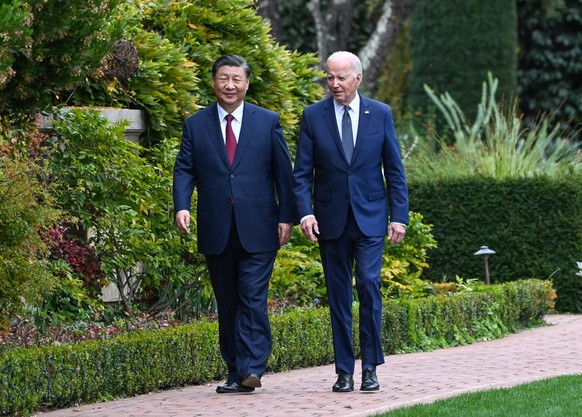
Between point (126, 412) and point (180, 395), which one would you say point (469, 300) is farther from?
point (126, 412)

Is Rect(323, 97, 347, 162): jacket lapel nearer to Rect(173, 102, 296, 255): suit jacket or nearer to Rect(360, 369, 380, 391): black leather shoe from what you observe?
Rect(173, 102, 296, 255): suit jacket

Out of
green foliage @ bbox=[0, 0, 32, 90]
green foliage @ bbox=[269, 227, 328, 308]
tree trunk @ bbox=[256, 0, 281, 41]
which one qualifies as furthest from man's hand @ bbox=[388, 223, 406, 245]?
tree trunk @ bbox=[256, 0, 281, 41]

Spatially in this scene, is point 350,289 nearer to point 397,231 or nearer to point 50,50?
point 397,231

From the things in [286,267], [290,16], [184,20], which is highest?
[290,16]

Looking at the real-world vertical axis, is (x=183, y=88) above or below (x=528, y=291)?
above

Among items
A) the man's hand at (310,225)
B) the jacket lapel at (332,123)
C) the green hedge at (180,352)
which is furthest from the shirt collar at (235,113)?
the green hedge at (180,352)

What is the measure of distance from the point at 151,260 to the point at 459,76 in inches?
655

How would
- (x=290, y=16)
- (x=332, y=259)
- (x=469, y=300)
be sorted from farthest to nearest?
1. (x=290, y=16)
2. (x=469, y=300)
3. (x=332, y=259)

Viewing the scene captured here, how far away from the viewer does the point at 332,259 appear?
23.1 ft

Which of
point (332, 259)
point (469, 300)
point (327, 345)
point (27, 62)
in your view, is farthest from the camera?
point (469, 300)

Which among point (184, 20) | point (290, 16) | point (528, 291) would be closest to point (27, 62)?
point (184, 20)

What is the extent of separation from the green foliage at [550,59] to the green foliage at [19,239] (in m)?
19.9

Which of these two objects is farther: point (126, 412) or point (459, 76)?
point (459, 76)

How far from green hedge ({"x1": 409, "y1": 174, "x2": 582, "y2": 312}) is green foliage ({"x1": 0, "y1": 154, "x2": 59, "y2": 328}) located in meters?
7.37
